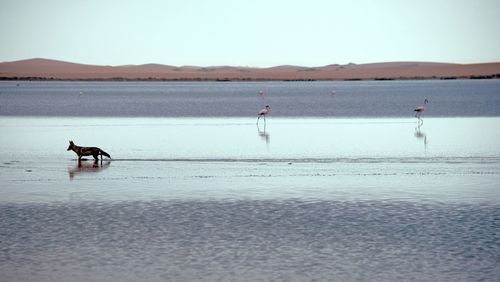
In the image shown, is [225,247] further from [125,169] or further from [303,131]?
[303,131]

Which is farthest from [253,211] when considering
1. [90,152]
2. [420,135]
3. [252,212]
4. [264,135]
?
[420,135]

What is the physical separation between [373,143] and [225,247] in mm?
18580

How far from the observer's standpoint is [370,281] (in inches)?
416

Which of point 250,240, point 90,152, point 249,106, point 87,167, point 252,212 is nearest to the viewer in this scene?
point 250,240

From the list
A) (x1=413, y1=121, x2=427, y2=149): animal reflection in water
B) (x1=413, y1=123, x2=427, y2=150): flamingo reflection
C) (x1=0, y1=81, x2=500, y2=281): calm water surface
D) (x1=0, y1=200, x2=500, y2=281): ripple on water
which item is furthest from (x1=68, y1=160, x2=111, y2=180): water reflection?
(x1=413, y1=121, x2=427, y2=149): animal reflection in water

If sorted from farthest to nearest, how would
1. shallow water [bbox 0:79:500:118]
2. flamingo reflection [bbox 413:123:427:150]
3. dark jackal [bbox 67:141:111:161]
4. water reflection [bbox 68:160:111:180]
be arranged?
shallow water [bbox 0:79:500:118] < flamingo reflection [bbox 413:123:427:150] < dark jackal [bbox 67:141:111:161] < water reflection [bbox 68:160:111:180]

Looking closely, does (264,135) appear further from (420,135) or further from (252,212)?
(252,212)

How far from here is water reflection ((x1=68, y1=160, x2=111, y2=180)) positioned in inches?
866

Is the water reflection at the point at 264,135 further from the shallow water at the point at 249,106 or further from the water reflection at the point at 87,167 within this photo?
the shallow water at the point at 249,106

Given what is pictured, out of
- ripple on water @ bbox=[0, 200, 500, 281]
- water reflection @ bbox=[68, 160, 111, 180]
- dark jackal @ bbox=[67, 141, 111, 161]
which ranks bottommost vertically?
ripple on water @ bbox=[0, 200, 500, 281]

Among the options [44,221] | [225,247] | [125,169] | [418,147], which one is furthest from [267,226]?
[418,147]

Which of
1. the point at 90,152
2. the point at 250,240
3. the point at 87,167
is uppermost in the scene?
the point at 90,152

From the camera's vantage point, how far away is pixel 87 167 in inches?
915

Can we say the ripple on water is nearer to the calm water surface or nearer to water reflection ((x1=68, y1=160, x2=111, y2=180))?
the calm water surface
